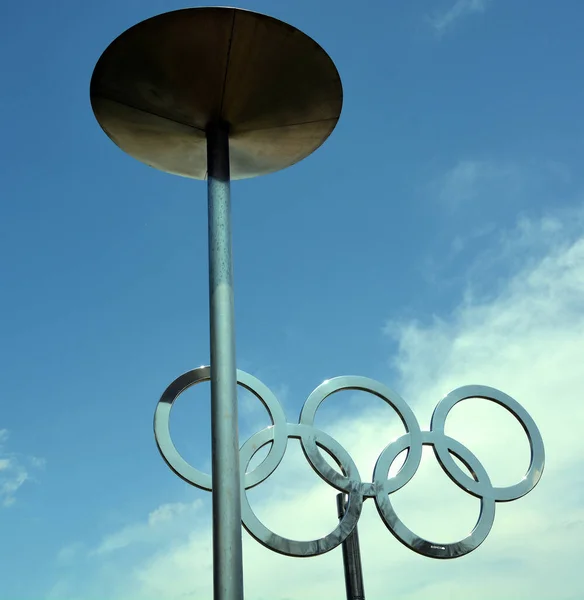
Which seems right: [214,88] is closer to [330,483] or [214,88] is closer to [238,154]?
[238,154]

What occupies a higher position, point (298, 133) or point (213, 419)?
point (298, 133)

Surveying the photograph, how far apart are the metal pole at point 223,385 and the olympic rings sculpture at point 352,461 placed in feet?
6.64

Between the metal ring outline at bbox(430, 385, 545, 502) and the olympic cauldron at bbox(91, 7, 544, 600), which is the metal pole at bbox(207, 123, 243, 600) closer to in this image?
the olympic cauldron at bbox(91, 7, 544, 600)

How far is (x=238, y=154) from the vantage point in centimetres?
1677

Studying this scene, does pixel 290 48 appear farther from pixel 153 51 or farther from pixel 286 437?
pixel 286 437

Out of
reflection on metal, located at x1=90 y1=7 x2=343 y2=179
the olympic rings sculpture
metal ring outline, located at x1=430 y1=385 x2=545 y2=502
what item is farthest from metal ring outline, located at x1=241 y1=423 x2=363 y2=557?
reflection on metal, located at x1=90 y1=7 x2=343 y2=179

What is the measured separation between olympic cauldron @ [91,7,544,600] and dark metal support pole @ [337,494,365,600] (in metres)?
0.20

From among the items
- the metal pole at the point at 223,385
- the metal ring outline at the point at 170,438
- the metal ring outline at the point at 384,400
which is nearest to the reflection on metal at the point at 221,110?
the metal pole at the point at 223,385

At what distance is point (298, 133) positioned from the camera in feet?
53.9

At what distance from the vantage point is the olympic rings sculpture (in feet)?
49.1

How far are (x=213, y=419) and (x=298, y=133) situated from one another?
6.12m

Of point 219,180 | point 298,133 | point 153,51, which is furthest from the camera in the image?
point 298,133

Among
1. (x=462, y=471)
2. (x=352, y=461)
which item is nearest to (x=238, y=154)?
(x=352, y=461)

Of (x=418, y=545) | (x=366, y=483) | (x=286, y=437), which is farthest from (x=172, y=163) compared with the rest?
(x=418, y=545)
